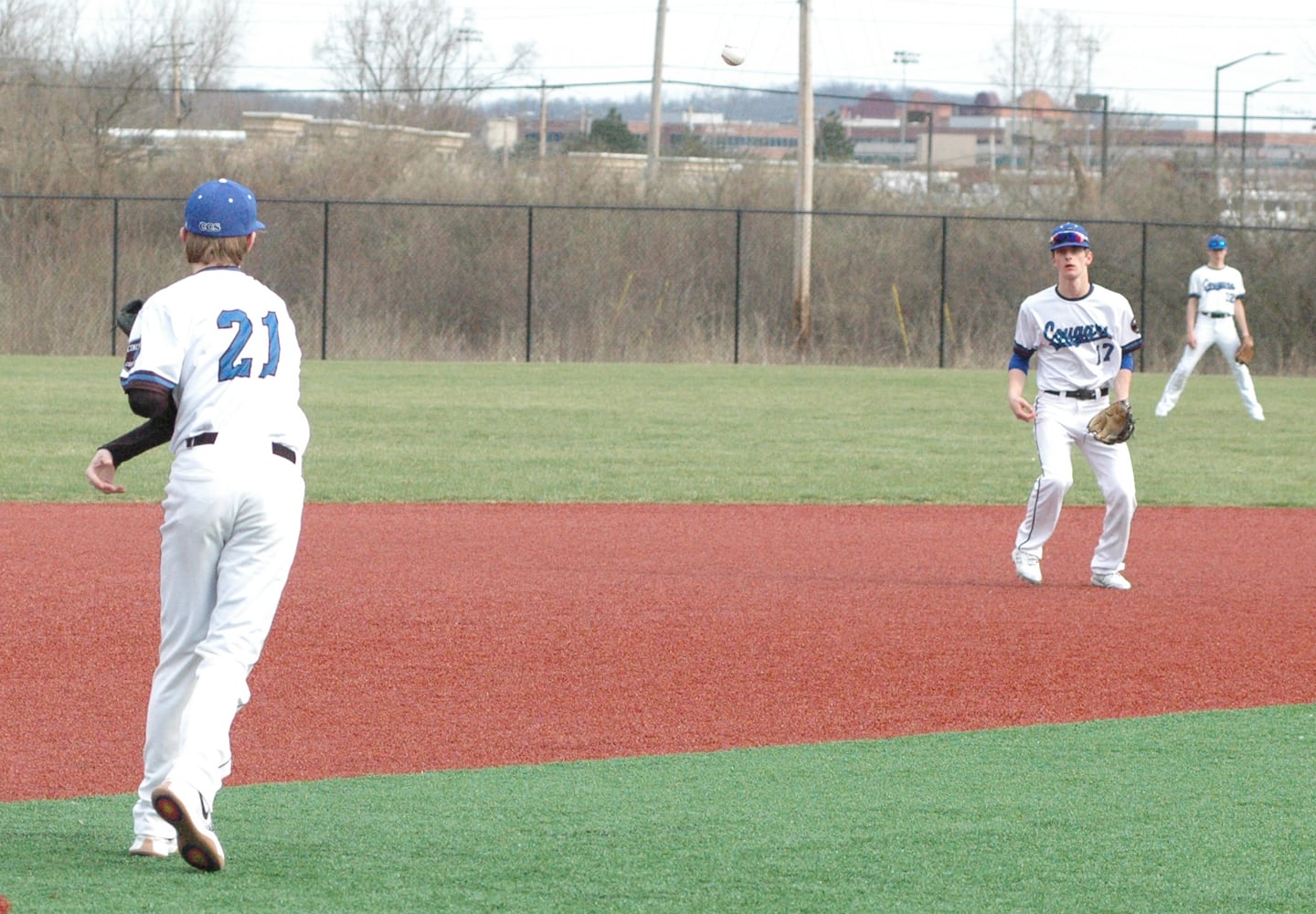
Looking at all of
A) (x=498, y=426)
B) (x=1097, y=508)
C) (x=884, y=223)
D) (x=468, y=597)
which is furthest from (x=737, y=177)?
(x=468, y=597)

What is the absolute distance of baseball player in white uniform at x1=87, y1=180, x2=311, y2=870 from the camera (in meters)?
4.32

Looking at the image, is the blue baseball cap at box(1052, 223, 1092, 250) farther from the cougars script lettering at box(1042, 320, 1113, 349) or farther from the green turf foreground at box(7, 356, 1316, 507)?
the green turf foreground at box(7, 356, 1316, 507)

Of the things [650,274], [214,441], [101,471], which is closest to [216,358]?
[214,441]

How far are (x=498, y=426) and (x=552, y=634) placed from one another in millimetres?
10897

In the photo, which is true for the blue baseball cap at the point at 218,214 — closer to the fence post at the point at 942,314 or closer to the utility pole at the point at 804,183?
the utility pole at the point at 804,183

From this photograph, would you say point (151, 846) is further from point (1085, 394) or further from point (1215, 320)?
point (1215, 320)

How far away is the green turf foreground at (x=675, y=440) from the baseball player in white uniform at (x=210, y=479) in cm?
899

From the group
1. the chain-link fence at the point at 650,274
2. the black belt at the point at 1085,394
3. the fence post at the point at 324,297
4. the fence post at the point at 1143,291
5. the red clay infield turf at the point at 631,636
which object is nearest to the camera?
the red clay infield turf at the point at 631,636

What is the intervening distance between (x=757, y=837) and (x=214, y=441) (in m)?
1.87

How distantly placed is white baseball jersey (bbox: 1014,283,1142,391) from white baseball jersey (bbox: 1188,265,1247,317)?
12058 millimetres

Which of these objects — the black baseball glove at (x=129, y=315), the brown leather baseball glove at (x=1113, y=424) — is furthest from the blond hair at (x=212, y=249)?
the brown leather baseball glove at (x=1113, y=424)

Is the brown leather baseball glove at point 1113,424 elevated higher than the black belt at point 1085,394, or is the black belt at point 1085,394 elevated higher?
the black belt at point 1085,394

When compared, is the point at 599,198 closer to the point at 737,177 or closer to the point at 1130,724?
the point at 737,177

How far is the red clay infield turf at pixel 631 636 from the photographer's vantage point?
20.9 feet
